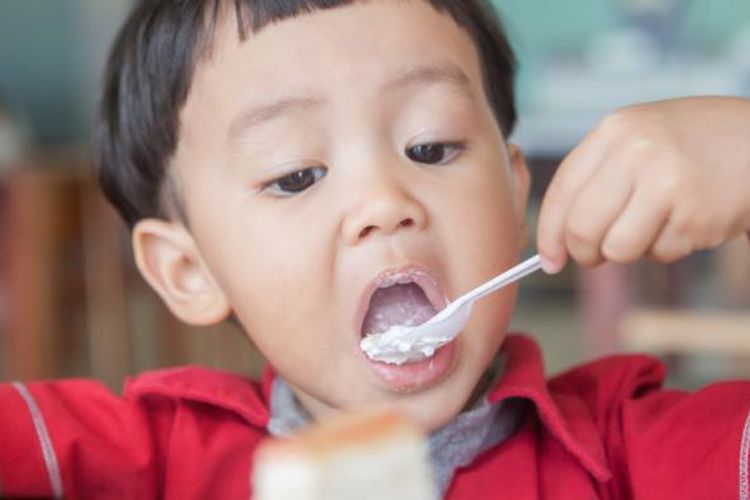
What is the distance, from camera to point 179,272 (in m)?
0.98

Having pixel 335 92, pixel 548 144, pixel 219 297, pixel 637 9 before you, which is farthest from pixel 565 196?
pixel 637 9

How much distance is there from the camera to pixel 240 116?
84cm

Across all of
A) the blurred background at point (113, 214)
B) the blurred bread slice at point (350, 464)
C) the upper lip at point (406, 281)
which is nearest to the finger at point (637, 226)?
the upper lip at point (406, 281)

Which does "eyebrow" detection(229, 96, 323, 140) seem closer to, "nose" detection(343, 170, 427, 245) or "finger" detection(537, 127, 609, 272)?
"nose" detection(343, 170, 427, 245)

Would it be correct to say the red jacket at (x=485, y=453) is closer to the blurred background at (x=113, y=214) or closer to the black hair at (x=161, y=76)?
the black hair at (x=161, y=76)

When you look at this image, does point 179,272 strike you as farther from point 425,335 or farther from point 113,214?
point 113,214

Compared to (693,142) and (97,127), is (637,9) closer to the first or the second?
(97,127)

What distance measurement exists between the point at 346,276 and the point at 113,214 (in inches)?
97.6

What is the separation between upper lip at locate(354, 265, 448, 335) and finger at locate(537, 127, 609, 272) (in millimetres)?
94

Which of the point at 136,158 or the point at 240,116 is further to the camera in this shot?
the point at 136,158

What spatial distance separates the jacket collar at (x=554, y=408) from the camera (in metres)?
0.83

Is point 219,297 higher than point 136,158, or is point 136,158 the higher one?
point 136,158

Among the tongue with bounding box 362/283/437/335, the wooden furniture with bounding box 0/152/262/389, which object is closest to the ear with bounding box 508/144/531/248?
the tongue with bounding box 362/283/437/335

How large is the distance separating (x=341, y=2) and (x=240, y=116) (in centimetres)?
11
